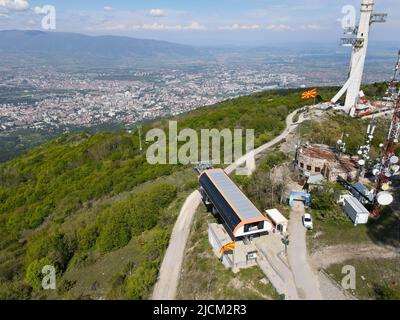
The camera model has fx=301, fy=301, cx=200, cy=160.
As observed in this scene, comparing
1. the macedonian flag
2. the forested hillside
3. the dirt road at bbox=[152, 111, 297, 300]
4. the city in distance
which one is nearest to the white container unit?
the city in distance

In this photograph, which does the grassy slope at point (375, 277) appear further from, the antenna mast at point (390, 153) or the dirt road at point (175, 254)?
the dirt road at point (175, 254)

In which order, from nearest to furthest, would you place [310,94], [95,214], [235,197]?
1. [235,197]
2. [95,214]
3. [310,94]

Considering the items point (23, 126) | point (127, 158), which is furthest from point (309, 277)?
point (23, 126)

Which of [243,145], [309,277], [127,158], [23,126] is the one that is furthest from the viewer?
[23,126]

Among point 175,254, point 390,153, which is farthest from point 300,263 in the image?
point 390,153

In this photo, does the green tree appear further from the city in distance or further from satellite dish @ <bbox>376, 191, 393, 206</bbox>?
satellite dish @ <bbox>376, 191, 393, 206</bbox>

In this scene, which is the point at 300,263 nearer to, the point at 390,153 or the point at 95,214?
the point at 390,153
